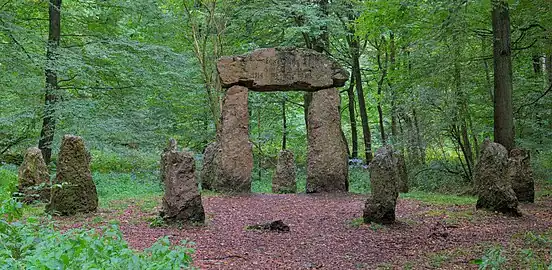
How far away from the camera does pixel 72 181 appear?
27.7 ft

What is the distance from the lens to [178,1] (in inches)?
592

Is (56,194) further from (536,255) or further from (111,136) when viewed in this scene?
(536,255)

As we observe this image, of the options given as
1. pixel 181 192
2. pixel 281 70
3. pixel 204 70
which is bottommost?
pixel 181 192

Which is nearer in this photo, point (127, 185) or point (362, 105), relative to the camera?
point (127, 185)

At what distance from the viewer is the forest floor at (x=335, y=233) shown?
6.07 m

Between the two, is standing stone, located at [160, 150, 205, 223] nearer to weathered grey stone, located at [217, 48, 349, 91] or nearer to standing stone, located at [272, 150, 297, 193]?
weathered grey stone, located at [217, 48, 349, 91]

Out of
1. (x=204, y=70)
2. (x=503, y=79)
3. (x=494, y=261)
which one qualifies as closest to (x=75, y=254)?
(x=494, y=261)

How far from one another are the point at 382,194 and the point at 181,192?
3.35 meters

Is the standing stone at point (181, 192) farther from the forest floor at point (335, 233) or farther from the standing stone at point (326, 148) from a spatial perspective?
the standing stone at point (326, 148)

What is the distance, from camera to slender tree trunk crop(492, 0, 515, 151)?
10992mm

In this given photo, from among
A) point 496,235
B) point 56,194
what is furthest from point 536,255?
point 56,194

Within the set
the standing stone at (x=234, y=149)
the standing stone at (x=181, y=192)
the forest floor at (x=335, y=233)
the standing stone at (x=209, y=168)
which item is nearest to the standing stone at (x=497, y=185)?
the forest floor at (x=335, y=233)

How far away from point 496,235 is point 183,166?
4.99 m

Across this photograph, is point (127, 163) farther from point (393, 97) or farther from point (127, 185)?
point (393, 97)
